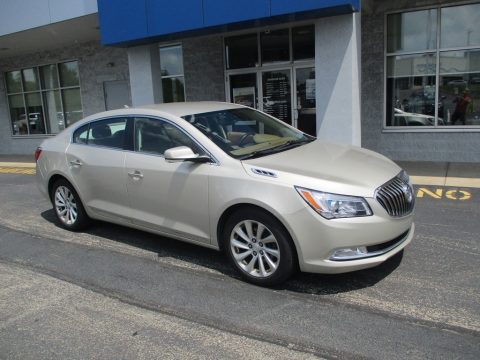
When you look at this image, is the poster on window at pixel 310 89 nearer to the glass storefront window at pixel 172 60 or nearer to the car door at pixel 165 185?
the glass storefront window at pixel 172 60

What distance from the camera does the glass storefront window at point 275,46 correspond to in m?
11.1

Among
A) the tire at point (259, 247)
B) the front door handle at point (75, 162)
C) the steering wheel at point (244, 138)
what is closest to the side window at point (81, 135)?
the front door handle at point (75, 162)

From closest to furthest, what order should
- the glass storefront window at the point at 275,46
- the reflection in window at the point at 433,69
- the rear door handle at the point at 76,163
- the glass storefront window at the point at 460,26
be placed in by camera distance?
the rear door handle at the point at 76,163, the glass storefront window at the point at 460,26, the reflection in window at the point at 433,69, the glass storefront window at the point at 275,46

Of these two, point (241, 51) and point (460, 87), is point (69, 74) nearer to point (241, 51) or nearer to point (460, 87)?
point (241, 51)

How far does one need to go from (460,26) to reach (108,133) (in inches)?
298

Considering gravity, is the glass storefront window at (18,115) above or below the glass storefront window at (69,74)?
below

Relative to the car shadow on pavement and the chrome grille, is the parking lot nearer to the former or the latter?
the car shadow on pavement

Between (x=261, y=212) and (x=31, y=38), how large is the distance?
39.8 feet

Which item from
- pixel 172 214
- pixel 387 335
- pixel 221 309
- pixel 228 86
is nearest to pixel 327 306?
pixel 387 335

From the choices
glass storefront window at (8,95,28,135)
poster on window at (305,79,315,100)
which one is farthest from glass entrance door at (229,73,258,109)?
glass storefront window at (8,95,28,135)

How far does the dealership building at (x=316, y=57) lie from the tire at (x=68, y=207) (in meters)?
4.46

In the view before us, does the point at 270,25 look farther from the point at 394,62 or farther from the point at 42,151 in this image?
the point at 42,151

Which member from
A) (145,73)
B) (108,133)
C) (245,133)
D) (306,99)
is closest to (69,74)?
(145,73)

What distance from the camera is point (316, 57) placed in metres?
8.65
